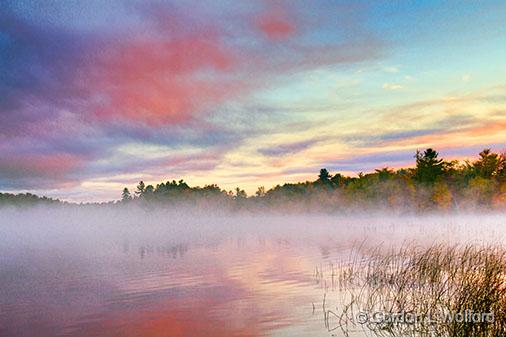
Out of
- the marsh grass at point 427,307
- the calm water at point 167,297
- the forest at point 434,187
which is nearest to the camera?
the marsh grass at point 427,307

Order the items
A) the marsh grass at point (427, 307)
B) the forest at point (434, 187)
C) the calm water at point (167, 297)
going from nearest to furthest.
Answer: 1. the marsh grass at point (427, 307)
2. the calm water at point (167, 297)
3. the forest at point (434, 187)

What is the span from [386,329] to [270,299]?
338 inches

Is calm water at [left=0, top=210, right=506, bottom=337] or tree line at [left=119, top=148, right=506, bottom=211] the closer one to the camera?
calm water at [left=0, top=210, right=506, bottom=337]

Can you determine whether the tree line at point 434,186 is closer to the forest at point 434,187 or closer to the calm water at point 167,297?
the forest at point 434,187

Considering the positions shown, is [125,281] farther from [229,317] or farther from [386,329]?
[386,329]

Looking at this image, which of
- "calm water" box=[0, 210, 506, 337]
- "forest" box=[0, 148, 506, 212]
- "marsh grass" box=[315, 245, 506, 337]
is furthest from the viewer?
"forest" box=[0, 148, 506, 212]

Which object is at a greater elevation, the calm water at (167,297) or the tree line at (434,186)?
the tree line at (434,186)

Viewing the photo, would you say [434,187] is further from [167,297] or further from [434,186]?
[167,297]

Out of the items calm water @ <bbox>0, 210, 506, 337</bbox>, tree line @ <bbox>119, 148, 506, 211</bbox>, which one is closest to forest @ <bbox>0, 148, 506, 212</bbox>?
tree line @ <bbox>119, 148, 506, 211</bbox>

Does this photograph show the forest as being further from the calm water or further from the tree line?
the calm water

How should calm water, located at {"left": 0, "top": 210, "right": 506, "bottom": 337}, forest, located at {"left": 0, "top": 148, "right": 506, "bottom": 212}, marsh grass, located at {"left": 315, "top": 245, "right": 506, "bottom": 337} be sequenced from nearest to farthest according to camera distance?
marsh grass, located at {"left": 315, "top": 245, "right": 506, "bottom": 337}
calm water, located at {"left": 0, "top": 210, "right": 506, "bottom": 337}
forest, located at {"left": 0, "top": 148, "right": 506, "bottom": 212}

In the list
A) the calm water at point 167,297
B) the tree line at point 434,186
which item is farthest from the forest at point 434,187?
the calm water at point 167,297

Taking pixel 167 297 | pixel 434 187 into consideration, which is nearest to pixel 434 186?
pixel 434 187

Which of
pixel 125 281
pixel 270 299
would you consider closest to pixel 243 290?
pixel 270 299
